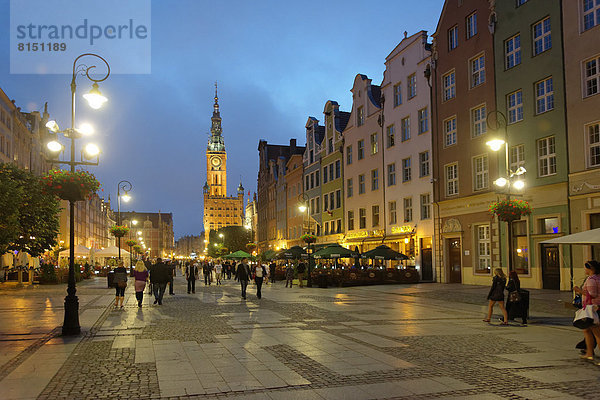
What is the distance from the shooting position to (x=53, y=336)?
12328 millimetres

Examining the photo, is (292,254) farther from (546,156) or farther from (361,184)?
(546,156)

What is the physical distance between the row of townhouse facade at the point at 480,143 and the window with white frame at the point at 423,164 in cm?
7

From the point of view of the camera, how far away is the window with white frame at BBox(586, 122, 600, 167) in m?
23.2

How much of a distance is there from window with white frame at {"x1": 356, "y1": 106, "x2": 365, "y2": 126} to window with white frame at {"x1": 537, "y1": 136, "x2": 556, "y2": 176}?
65.2 feet

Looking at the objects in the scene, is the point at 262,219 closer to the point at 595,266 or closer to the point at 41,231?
the point at 41,231

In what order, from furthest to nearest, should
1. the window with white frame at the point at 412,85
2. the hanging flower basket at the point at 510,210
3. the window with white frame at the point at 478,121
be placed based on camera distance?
the window with white frame at the point at 412,85 → the window with white frame at the point at 478,121 → the hanging flower basket at the point at 510,210

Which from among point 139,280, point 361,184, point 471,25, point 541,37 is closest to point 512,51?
point 541,37

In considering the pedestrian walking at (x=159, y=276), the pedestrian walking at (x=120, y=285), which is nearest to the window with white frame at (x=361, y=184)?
the pedestrian walking at (x=159, y=276)

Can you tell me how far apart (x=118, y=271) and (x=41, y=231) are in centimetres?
1949

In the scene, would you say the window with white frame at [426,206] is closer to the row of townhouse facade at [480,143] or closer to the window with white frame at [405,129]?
the row of townhouse facade at [480,143]

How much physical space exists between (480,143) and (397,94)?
35.4ft

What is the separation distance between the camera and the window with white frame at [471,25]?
103 ft

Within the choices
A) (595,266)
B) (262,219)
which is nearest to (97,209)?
(262,219)

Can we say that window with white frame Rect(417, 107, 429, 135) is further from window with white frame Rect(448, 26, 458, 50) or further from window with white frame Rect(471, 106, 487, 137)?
window with white frame Rect(471, 106, 487, 137)
